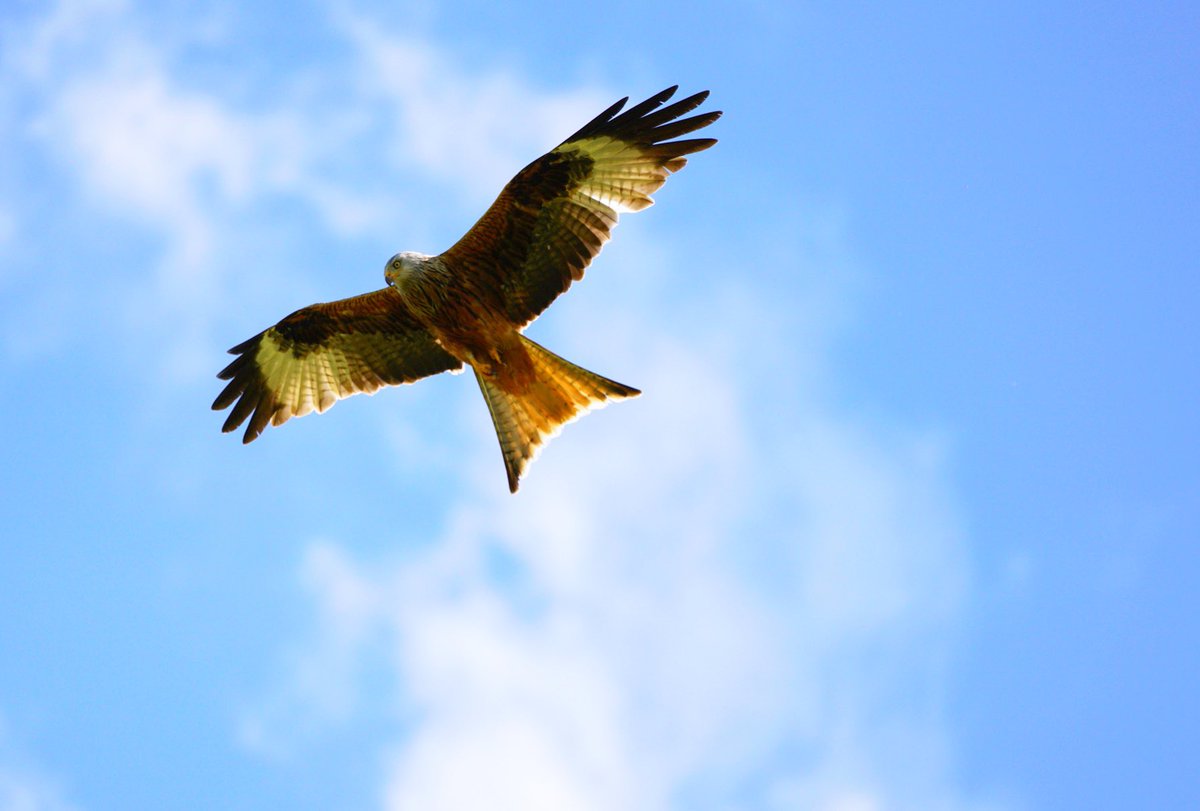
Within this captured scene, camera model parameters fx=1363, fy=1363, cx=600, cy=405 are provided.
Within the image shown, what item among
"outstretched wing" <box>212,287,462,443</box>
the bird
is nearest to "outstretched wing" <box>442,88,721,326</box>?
the bird

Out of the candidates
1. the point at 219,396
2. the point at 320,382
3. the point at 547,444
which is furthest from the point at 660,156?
the point at 219,396

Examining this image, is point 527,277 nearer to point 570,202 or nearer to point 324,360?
point 570,202

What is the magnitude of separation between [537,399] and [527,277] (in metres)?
0.90

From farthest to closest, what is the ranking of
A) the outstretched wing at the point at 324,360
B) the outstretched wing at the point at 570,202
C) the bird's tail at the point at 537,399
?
the outstretched wing at the point at 324,360
the bird's tail at the point at 537,399
the outstretched wing at the point at 570,202

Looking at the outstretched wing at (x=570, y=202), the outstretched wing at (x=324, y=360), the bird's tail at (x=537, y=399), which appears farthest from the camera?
the outstretched wing at (x=324, y=360)

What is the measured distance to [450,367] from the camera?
10.7 m

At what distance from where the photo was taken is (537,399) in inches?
396

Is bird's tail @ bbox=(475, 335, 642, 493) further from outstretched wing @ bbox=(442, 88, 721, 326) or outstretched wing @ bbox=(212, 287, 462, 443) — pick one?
outstretched wing @ bbox=(212, 287, 462, 443)

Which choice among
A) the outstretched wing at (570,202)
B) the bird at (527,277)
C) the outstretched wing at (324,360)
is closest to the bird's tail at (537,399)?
the bird at (527,277)

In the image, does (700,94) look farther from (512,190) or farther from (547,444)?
(547,444)

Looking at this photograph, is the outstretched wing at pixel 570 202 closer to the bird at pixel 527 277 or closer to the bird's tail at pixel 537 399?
the bird at pixel 527 277

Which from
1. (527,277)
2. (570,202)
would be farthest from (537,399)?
(570,202)

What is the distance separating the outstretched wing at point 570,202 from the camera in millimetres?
9555

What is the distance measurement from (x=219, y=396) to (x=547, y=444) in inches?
116
